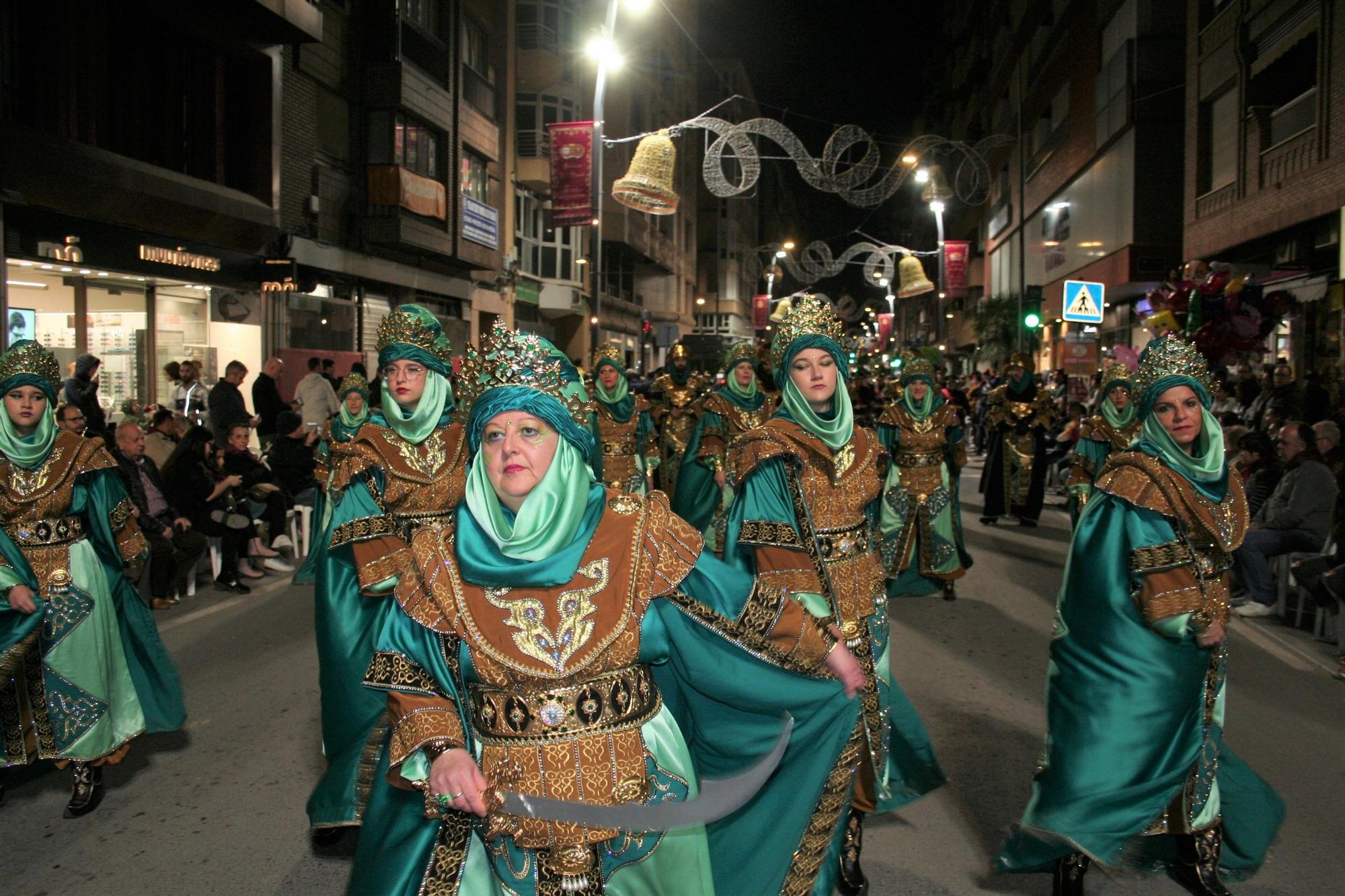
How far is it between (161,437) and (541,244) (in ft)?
81.9

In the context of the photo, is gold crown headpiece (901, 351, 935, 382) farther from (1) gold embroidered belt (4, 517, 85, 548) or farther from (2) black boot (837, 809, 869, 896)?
(1) gold embroidered belt (4, 517, 85, 548)

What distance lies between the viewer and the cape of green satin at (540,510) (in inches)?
98.3

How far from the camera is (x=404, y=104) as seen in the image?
2222 cm

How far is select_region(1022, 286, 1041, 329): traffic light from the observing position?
81.2ft

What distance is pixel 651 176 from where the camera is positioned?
16328mm

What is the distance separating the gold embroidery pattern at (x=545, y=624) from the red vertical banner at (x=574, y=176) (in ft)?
58.3

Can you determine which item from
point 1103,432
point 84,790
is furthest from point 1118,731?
point 1103,432

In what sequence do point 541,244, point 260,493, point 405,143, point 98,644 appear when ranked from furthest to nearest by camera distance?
point 541,244, point 405,143, point 260,493, point 98,644

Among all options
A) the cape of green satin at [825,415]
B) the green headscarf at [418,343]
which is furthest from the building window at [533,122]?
the cape of green satin at [825,415]

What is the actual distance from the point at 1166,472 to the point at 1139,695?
82 cm

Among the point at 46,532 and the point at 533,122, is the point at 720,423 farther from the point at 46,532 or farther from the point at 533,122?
the point at 533,122

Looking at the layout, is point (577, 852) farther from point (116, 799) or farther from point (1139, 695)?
point (116, 799)

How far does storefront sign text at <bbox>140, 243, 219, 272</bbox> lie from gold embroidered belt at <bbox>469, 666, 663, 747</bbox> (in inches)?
583

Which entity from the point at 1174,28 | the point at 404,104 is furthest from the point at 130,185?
the point at 1174,28
